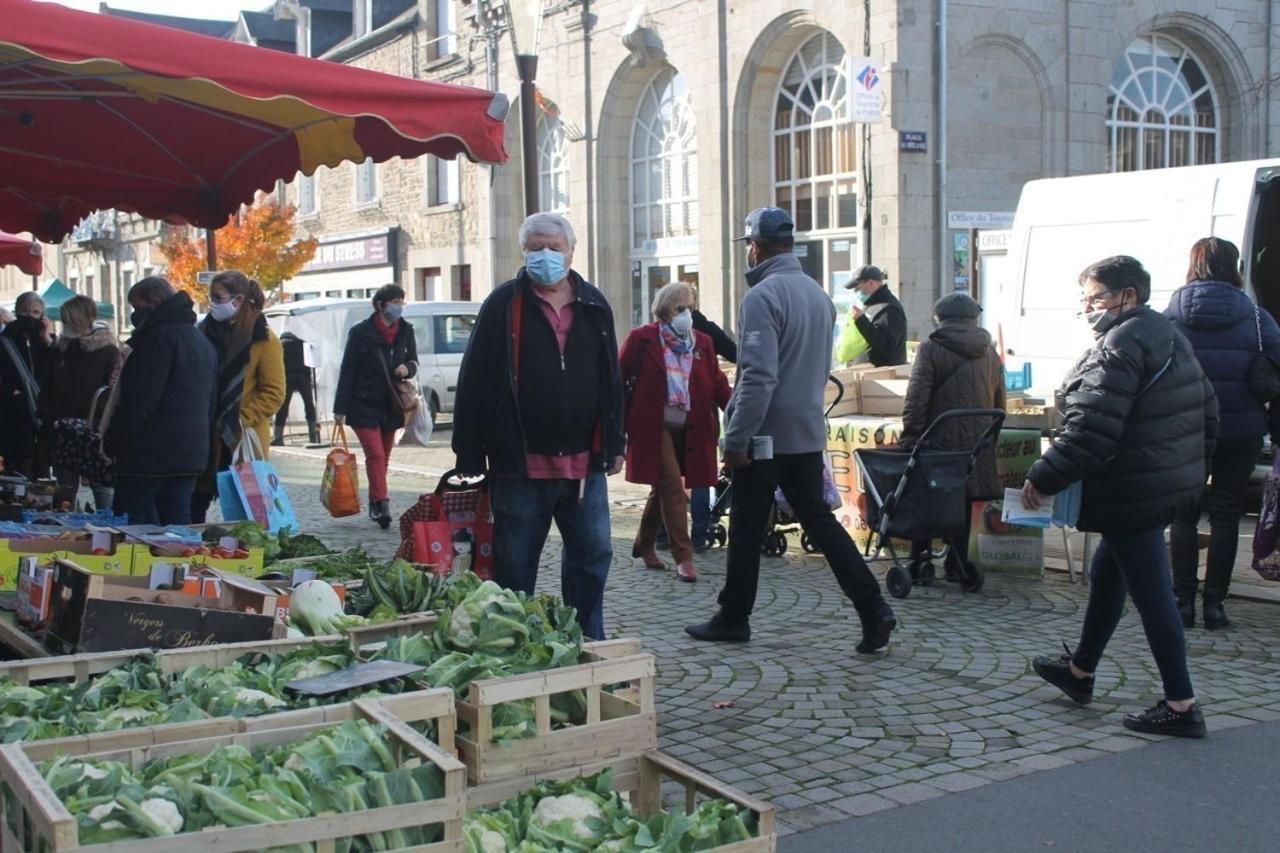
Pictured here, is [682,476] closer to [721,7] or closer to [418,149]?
[418,149]

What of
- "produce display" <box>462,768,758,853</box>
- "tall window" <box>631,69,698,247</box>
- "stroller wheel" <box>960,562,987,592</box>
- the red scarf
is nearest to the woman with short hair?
the red scarf

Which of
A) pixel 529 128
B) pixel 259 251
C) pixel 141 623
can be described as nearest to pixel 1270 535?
pixel 529 128

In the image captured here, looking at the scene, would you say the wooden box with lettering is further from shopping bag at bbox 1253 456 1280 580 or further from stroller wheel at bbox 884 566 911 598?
shopping bag at bbox 1253 456 1280 580

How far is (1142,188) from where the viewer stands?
11828 mm

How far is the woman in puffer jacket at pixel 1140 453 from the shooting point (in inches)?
205

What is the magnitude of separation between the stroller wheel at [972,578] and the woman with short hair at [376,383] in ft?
15.9

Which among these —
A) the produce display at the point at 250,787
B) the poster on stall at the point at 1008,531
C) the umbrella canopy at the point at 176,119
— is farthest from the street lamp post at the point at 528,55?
the produce display at the point at 250,787

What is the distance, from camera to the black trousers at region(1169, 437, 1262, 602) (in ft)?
23.3

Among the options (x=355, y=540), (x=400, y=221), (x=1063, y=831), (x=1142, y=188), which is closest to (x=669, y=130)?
(x=400, y=221)

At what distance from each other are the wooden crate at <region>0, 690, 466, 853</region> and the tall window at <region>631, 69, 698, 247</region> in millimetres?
21819

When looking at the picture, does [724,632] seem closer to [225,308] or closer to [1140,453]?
[1140,453]

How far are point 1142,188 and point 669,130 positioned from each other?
14.3m

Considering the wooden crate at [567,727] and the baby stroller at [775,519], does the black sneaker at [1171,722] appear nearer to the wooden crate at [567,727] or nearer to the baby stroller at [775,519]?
the wooden crate at [567,727]

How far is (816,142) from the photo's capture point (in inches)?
866
